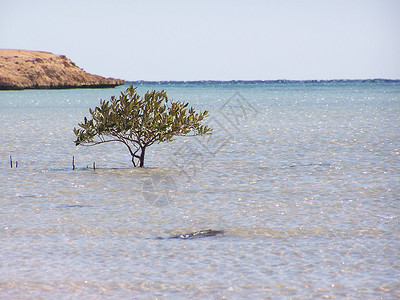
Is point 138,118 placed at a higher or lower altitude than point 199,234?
higher

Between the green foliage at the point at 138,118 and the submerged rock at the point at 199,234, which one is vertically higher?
the green foliage at the point at 138,118

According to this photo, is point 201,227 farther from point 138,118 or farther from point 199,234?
point 138,118

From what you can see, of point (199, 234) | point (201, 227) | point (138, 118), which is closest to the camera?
point (199, 234)

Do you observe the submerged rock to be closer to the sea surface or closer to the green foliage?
the sea surface

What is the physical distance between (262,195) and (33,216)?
7720mm

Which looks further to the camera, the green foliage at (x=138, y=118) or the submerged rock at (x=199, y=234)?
the green foliage at (x=138, y=118)

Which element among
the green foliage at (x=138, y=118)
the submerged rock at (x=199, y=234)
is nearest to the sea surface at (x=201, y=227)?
the submerged rock at (x=199, y=234)

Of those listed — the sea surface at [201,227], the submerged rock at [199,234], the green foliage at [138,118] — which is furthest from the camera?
the green foliage at [138,118]

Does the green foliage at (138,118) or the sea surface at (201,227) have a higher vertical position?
the green foliage at (138,118)

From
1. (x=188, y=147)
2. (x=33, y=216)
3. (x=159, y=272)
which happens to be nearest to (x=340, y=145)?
(x=188, y=147)

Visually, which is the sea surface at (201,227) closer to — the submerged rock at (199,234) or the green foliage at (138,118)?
the submerged rock at (199,234)

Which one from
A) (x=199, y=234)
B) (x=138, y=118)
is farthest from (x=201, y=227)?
(x=138, y=118)

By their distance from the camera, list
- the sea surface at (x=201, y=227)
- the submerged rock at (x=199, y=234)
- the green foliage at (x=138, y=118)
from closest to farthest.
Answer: the sea surface at (x=201, y=227) < the submerged rock at (x=199, y=234) < the green foliage at (x=138, y=118)

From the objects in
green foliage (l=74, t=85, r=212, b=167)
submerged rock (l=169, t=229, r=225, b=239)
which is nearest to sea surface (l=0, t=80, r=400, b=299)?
submerged rock (l=169, t=229, r=225, b=239)
